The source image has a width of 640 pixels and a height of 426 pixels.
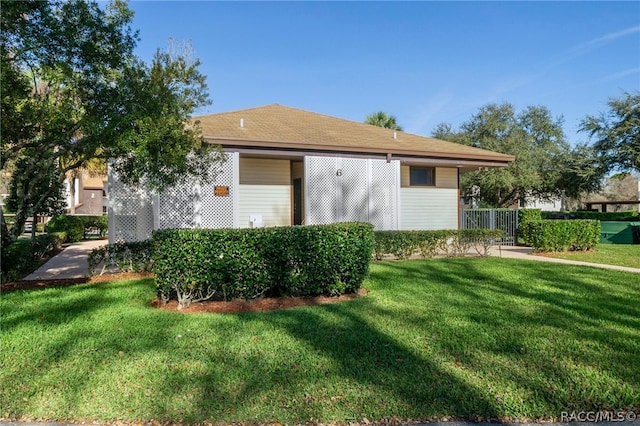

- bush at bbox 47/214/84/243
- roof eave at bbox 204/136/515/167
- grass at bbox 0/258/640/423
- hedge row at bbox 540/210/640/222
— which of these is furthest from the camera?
hedge row at bbox 540/210/640/222

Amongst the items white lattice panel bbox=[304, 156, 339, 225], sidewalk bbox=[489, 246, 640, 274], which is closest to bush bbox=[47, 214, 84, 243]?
white lattice panel bbox=[304, 156, 339, 225]

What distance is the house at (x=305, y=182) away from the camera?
35.3ft

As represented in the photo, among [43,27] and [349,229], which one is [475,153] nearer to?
[349,229]

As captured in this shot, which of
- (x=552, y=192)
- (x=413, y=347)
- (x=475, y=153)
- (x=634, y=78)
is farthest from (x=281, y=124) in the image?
(x=552, y=192)

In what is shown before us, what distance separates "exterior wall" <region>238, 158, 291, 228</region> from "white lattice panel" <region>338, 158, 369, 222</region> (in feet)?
7.19

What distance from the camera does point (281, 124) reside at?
13.6 metres

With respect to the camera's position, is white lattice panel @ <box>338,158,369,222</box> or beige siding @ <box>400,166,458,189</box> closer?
white lattice panel @ <box>338,158,369,222</box>

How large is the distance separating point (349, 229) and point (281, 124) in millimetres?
8264

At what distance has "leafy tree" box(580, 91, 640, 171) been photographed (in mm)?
22594

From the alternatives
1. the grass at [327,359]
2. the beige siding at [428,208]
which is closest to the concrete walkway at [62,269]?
the grass at [327,359]

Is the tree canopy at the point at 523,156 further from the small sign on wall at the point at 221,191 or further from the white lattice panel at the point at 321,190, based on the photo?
the small sign on wall at the point at 221,191

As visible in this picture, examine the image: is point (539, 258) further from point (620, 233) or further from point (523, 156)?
point (523, 156)

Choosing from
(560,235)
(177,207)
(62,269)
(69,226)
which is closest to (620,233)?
(560,235)

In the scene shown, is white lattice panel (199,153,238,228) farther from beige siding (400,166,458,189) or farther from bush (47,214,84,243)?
bush (47,214,84,243)
